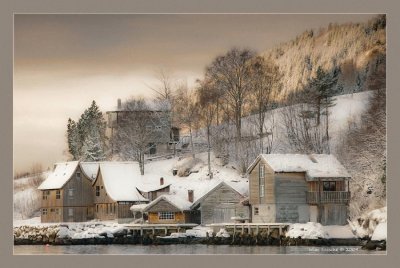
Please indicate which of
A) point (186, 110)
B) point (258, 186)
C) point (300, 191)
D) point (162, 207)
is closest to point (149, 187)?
point (162, 207)

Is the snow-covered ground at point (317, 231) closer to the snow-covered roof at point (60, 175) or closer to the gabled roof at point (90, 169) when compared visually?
the gabled roof at point (90, 169)

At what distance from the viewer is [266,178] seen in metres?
38.6

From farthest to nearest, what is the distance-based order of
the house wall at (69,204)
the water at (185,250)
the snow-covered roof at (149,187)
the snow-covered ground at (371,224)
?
the snow-covered roof at (149,187), the house wall at (69,204), the snow-covered ground at (371,224), the water at (185,250)

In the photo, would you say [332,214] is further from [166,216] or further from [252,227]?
[166,216]

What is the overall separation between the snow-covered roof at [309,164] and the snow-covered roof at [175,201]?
2573mm

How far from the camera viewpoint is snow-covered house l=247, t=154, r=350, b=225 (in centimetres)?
3841

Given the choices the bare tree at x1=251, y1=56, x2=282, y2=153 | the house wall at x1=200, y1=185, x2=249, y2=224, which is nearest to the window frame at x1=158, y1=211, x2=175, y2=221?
the house wall at x1=200, y1=185, x2=249, y2=224

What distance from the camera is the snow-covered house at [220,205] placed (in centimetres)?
3900

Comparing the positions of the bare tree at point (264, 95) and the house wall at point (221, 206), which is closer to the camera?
the house wall at point (221, 206)

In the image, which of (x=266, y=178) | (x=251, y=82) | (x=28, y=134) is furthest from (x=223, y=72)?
(x=28, y=134)

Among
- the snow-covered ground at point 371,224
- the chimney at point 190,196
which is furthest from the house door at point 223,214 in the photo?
the snow-covered ground at point 371,224

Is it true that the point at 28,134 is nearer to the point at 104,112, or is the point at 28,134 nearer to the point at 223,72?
the point at 104,112

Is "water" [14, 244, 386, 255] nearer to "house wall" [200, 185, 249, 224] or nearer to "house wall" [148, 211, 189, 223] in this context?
"house wall" [148, 211, 189, 223]

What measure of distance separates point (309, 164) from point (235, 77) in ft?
→ 12.4
